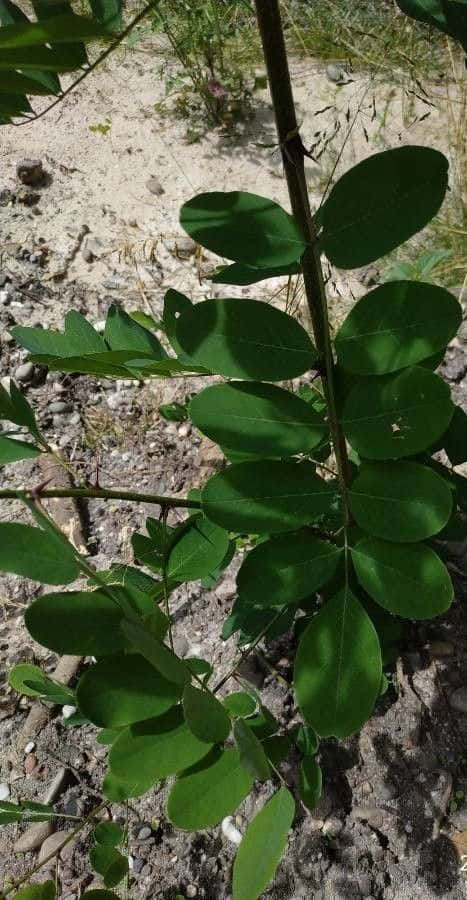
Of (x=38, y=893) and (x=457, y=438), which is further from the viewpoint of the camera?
(x=457, y=438)

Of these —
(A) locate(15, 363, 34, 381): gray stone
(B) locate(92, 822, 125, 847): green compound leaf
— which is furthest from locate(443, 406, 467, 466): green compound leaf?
(A) locate(15, 363, 34, 381): gray stone

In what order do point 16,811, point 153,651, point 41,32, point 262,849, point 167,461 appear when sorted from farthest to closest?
point 167,461 < point 16,811 < point 262,849 < point 153,651 < point 41,32

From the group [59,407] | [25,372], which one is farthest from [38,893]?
[25,372]

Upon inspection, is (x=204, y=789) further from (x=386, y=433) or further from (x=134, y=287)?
(x=134, y=287)

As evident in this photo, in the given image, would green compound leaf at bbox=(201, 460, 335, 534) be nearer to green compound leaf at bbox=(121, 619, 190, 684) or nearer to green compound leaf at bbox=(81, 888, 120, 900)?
green compound leaf at bbox=(121, 619, 190, 684)

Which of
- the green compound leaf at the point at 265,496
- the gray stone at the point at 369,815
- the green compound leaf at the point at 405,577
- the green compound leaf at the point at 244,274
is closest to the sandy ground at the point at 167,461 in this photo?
the gray stone at the point at 369,815

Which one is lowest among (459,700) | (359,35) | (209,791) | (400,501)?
(459,700)

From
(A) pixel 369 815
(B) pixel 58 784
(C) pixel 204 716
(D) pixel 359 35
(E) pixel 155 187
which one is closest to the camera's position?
(C) pixel 204 716

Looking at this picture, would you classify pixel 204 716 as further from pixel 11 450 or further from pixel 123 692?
pixel 11 450

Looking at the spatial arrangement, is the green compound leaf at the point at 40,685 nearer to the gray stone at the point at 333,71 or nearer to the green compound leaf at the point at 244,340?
the green compound leaf at the point at 244,340
